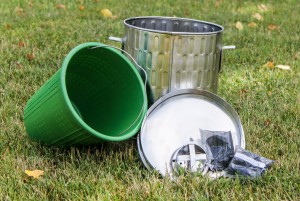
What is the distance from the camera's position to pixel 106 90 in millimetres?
2197

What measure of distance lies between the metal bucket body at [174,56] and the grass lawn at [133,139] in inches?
11.8

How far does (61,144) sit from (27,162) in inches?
6.0

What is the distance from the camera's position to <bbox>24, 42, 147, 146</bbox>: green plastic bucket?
1.73 metres

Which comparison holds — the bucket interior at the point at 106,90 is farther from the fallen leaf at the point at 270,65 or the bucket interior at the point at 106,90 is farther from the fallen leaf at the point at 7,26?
the fallen leaf at the point at 7,26

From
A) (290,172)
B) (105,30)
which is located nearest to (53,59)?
(105,30)

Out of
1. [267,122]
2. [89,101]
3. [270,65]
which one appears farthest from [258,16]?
[89,101]

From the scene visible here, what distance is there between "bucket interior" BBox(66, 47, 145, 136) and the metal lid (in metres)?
0.07

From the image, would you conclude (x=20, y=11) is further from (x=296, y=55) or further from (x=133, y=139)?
(x=133, y=139)

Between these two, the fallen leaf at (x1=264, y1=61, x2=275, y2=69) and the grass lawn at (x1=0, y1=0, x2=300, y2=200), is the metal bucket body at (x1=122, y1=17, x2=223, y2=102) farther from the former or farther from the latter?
the fallen leaf at (x1=264, y1=61, x2=275, y2=69)

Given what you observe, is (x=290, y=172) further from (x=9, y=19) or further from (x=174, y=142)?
(x=9, y=19)

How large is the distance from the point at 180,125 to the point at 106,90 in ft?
1.38

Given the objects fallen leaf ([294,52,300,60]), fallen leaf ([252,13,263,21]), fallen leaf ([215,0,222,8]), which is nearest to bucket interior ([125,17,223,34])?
fallen leaf ([294,52,300,60])

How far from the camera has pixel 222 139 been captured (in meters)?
1.92

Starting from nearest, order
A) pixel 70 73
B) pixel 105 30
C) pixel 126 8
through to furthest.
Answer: pixel 70 73 → pixel 105 30 → pixel 126 8
